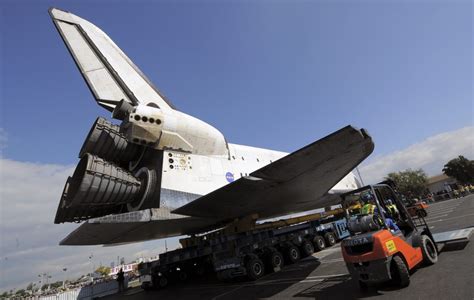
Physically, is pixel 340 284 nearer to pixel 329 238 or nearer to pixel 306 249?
pixel 306 249

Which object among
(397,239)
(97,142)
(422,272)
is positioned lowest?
(422,272)

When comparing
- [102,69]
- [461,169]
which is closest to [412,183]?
[461,169]

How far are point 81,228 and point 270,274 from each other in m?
6.74

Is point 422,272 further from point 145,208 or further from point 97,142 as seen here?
point 97,142

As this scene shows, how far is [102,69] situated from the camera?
1186 centimetres

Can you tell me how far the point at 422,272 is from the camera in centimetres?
695

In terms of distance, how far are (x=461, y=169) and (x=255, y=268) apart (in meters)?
74.6

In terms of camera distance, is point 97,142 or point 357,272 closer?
point 357,272

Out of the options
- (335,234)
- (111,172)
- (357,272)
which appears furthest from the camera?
(335,234)

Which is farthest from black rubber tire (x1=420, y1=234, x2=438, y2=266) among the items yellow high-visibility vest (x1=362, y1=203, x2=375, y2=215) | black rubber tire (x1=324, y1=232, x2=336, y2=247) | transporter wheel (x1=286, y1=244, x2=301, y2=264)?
black rubber tire (x1=324, y1=232, x2=336, y2=247)

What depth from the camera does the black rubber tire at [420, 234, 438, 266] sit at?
723cm

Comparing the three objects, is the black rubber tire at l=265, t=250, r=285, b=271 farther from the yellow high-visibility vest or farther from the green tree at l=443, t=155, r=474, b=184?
the green tree at l=443, t=155, r=474, b=184

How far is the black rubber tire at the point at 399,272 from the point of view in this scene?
609cm

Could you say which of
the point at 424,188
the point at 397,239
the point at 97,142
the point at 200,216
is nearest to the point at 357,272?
the point at 397,239
